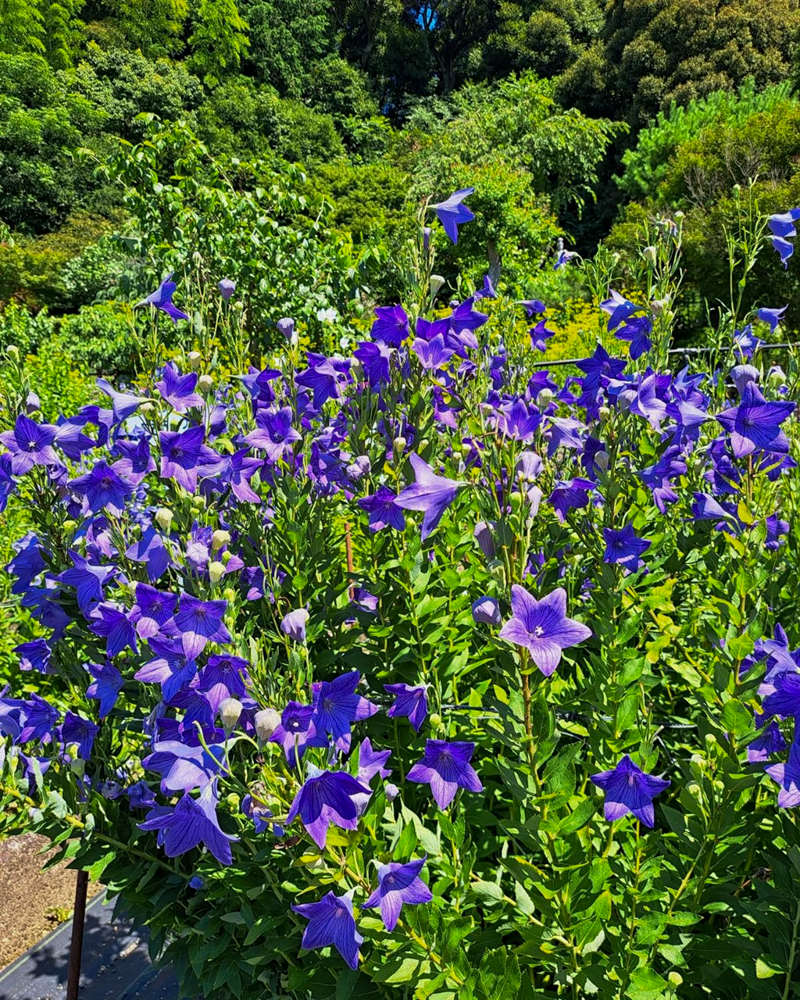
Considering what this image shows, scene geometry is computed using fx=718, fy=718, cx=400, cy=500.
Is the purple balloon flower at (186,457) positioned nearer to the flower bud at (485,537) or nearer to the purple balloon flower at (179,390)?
the purple balloon flower at (179,390)

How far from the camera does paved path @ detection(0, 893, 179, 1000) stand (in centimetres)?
197

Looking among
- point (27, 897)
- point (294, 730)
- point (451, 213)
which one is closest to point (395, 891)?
point (294, 730)

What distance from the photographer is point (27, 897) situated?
2.88 metres

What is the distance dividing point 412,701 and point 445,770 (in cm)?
15

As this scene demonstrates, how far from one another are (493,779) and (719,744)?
1.58 ft

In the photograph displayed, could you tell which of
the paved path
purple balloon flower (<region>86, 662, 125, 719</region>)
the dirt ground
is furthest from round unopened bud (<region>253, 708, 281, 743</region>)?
the dirt ground

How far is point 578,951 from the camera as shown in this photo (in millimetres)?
996

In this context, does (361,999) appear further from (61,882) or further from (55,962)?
(61,882)

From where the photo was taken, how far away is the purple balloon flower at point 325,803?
2.68ft

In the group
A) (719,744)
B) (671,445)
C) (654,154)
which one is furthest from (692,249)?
(719,744)

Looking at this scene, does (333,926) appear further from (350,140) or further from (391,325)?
(350,140)

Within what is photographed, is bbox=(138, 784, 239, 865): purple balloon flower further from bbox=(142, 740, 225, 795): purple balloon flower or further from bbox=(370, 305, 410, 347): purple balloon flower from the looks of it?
bbox=(370, 305, 410, 347): purple balloon flower

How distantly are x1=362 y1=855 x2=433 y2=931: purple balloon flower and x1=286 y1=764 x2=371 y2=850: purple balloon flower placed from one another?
8 cm

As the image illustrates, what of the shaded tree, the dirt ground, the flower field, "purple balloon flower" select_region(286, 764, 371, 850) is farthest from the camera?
the shaded tree
